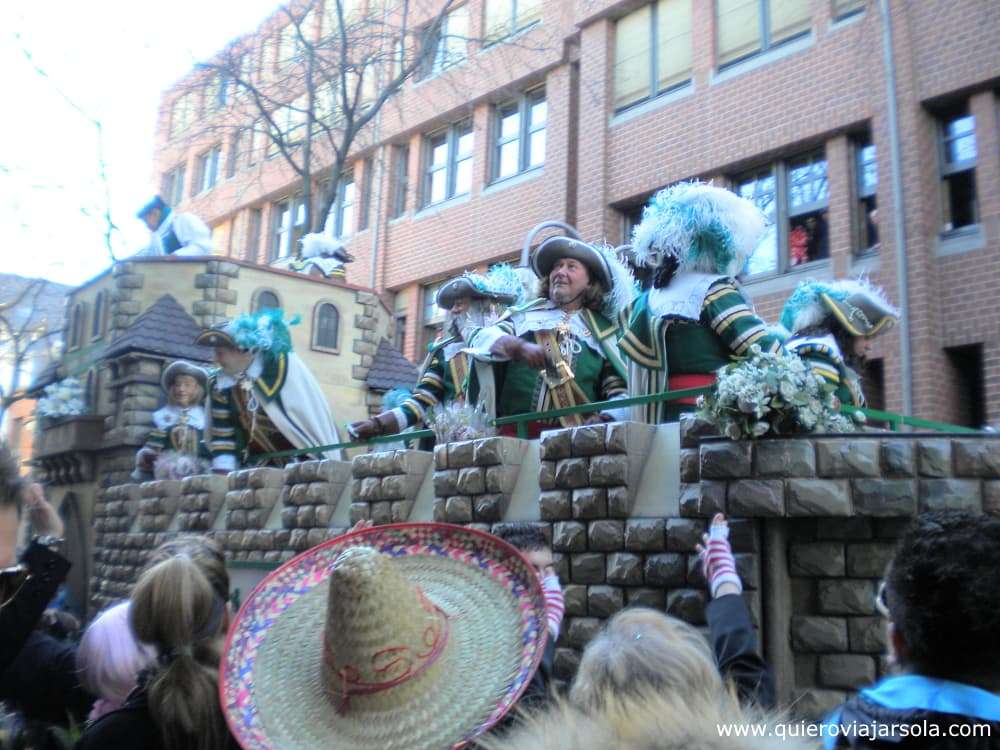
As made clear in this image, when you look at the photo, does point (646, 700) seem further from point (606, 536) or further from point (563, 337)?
point (563, 337)

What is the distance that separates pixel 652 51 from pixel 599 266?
32.4 ft

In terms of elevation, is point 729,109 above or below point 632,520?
above

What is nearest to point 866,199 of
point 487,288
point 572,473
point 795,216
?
point 795,216

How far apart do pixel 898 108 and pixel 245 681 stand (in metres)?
11.3

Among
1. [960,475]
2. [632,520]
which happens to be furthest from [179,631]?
[960,475]

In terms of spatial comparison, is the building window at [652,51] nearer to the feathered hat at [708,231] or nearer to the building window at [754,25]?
the building window at [754,25]

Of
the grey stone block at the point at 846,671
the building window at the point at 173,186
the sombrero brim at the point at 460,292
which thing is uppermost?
the building window at the point at 173,186

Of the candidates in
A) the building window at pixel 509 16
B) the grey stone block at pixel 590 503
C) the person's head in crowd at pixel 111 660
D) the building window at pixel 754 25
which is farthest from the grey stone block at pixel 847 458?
the building window at pixel 509 16

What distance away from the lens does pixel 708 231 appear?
546 centimetres

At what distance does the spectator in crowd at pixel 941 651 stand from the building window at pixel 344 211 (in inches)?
789

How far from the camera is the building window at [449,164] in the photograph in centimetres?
1900

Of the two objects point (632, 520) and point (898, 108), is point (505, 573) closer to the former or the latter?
point (632, 520)

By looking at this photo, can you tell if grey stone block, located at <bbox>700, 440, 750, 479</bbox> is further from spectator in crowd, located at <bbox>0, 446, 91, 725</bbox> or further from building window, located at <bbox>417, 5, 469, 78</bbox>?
building window, located at <bbox>417, 5, 469, 78</bbox>

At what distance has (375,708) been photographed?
232 centimetres
